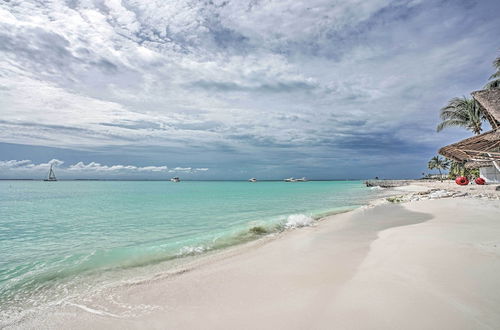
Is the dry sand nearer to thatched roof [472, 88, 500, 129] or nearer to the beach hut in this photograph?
the beach hut

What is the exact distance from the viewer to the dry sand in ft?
10.2

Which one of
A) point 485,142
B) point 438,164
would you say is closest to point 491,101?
point 485,142

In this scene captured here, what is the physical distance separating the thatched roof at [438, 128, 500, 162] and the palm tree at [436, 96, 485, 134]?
25.9 metres

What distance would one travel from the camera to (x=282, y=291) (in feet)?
13.4

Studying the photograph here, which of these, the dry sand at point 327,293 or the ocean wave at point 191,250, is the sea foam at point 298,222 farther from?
the dry sand at point 327,293

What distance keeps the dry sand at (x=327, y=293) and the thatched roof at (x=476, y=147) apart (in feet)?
12.1

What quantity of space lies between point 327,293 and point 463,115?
38888 millimetres

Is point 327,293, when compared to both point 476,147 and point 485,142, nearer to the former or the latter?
point 485,142

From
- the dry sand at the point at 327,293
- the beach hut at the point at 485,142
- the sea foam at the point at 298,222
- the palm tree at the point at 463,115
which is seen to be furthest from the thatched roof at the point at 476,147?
the palm tree at the point at 463,115

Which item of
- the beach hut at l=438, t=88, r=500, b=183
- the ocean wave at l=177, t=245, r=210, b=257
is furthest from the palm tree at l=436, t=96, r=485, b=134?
the ocean wave at l=177, t=245, r=210, b=257

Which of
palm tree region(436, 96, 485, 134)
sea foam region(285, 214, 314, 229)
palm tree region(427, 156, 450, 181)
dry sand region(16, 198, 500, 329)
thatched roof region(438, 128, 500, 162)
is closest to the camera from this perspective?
dry sand region(16, 198, 500, 329)

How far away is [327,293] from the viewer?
12.7 ft

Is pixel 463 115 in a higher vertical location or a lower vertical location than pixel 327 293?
higher

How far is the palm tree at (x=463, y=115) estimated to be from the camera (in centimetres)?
2838
